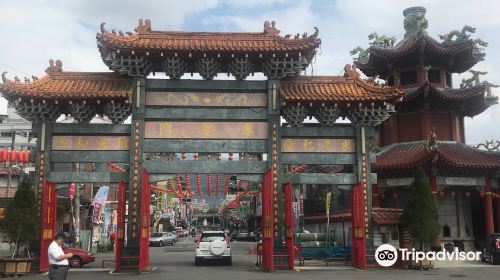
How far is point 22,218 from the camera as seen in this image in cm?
1836

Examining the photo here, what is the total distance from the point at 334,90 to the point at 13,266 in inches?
552

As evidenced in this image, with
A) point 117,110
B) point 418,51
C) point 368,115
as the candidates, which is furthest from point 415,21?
point 117,110

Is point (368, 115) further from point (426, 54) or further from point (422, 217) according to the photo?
point (426, 54)

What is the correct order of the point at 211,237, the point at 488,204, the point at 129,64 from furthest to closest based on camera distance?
the point at 488,204 → the point at 211,237 → the point at 129,64

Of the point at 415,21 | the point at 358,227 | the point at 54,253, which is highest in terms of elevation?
the point at 415,21

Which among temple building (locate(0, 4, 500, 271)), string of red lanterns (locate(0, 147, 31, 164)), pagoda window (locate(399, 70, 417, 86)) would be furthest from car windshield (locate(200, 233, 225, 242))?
string of red lanterns (locate(0, 147, 31, 164))

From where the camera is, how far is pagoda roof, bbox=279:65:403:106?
66.8 feet

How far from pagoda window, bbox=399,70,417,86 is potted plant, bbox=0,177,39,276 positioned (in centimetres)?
2321

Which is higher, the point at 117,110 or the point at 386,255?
the point at 117,110

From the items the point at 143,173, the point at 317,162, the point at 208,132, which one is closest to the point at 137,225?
the point at 143,173

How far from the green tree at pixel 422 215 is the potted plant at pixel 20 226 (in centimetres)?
1488

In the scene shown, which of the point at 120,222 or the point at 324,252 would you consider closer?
the point at 120,222

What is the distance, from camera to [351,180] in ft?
68.3

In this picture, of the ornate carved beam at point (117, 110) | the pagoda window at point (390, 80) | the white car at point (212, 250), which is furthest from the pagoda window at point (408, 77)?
the ornate carved beam at point (117, 110)
